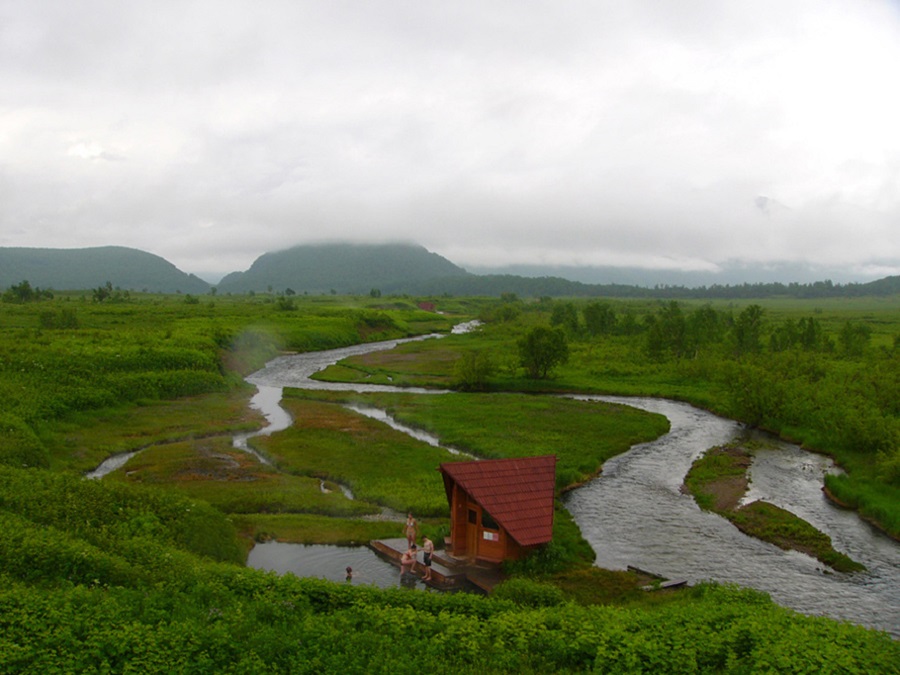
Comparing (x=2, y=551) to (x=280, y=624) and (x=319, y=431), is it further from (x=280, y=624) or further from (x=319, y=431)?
(x=319, y=431)

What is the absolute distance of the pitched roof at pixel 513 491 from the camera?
96.1 ft

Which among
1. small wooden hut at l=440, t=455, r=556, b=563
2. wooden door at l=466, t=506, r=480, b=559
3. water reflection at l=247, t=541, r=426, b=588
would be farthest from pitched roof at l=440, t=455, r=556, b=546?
water reflection at l=247, t=541, r=426, b=588

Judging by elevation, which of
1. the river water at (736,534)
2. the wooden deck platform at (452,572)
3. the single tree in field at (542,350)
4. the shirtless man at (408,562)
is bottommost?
the river water at (736,534)

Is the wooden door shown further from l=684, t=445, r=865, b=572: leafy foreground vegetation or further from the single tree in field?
the single tree in field

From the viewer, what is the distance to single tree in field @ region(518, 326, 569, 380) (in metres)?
83.5

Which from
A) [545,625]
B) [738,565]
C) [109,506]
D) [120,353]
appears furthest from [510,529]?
[120,353]

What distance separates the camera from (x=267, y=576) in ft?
75.9

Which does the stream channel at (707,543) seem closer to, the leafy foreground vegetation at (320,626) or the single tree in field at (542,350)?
the leafy foreground vegetation at (320,626)

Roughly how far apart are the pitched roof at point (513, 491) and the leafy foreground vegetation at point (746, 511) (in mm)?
13572

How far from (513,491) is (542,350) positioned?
182 ft

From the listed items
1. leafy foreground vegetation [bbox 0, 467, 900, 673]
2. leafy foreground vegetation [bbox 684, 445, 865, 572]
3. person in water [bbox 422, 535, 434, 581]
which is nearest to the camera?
leafy foreground vegetation [bbox 0, 467, 900, 673]

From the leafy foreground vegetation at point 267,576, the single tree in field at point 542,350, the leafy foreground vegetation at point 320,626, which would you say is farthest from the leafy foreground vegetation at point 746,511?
the single tree in field at point 542,350

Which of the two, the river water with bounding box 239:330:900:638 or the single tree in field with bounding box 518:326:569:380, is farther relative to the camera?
the single tree in field with bounding box 518:326:569:380

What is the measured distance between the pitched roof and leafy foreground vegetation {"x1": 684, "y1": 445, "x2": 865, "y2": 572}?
1357 centimetres
